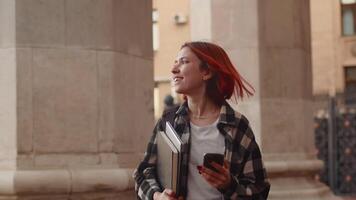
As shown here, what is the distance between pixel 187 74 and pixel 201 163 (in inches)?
17.1

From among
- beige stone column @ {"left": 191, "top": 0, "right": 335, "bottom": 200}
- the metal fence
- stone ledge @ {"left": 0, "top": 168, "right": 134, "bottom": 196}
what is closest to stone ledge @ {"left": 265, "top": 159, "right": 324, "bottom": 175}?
beige stone column @ {"left": 191, "top": 0, "right": 335, "bottom": 200}

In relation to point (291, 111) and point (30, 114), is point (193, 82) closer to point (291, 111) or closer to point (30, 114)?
point (30, 114)

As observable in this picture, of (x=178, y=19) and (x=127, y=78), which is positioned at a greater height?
(x=178, y=19)

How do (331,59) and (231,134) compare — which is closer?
(231,134)

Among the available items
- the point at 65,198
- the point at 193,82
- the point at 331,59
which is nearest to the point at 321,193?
the point at 65,198

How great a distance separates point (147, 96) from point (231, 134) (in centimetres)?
256

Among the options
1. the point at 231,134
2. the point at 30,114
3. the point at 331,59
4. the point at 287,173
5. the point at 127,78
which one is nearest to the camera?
the point at 231,134

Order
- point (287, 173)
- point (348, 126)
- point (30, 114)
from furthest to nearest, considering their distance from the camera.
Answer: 1. point (348, 126)
2. point (287, 173)
3. point (30, 114)

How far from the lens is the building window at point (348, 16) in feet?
101

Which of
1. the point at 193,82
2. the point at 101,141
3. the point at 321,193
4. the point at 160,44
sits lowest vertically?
the point at 321,193

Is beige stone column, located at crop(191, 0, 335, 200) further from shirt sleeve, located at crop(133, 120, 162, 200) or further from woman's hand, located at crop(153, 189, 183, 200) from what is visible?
woman's hand, located at crop(153, 189, 183, 200)

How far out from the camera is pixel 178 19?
3158 cm

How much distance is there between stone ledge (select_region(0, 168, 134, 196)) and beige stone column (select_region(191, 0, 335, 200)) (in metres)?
3.71

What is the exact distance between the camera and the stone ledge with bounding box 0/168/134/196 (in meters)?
5.25
